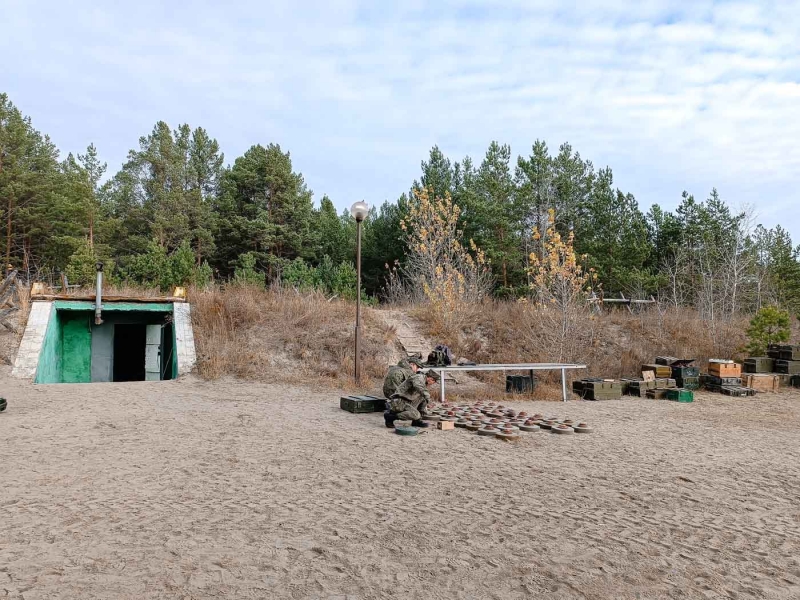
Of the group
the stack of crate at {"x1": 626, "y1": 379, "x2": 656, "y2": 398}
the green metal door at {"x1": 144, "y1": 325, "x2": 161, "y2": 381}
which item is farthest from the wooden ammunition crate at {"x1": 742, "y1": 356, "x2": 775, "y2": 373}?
the green metal door at {"x1": 144, "y1": 325, "x2": 161, "y2": 381}

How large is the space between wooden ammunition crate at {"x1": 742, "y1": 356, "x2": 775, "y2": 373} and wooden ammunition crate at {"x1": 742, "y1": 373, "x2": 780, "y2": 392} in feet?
1.43

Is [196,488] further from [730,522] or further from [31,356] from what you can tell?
[31,356]

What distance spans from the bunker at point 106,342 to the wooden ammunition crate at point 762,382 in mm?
13597

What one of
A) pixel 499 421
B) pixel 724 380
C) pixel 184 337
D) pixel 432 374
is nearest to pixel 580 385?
pixel 724 380

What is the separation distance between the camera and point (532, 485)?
533 centimetres

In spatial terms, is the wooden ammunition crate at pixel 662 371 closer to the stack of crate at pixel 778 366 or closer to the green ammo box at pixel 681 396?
the green ammo box at pixel 681 396

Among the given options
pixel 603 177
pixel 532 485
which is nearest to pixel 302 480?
pixel 532 485

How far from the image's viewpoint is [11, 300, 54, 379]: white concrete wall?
12.4 meters

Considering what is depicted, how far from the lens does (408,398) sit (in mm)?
8391

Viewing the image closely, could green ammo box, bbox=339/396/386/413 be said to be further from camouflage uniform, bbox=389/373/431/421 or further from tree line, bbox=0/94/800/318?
tree line, bbox=0/94/800/318

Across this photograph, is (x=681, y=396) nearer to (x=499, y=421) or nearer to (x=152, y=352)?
(x=499, y=421)

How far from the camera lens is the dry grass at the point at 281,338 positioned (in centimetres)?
1347

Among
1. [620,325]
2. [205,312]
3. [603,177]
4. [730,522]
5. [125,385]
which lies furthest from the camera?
[603,177]

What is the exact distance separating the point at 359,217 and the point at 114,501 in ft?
28.8
